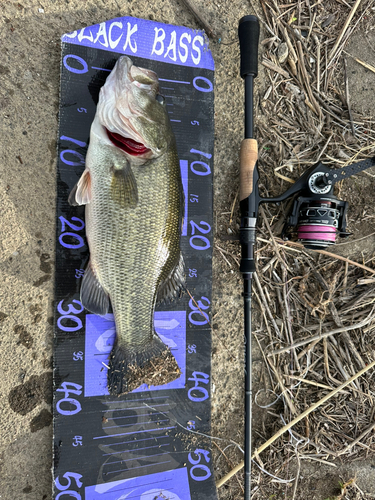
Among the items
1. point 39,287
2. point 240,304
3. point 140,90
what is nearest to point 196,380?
point 240,304

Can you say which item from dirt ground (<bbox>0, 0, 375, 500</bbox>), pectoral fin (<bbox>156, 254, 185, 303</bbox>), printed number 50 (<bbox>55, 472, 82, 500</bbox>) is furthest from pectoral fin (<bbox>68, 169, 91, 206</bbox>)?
printed number 50 (<bbox>55, 472, 82, 500</bbox>)

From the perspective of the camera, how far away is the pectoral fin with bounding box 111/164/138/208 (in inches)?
63.5

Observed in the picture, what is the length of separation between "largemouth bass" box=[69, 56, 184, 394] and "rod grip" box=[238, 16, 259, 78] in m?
0.59

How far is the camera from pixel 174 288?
189cm

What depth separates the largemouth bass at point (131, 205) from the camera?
163cm

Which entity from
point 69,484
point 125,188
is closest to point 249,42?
point 125,188

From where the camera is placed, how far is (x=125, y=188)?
1.61 meters

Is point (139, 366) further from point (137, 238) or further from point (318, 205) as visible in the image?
point (318, 205)

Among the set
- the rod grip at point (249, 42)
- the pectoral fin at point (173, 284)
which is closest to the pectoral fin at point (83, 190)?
the pectoral fin at point (173, 284)

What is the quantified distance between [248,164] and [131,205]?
2.56 ft

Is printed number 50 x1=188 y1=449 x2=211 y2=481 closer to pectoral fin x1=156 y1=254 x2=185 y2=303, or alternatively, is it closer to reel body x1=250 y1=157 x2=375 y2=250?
pectoral fin x1=156 y1=254 x2=185 y2=303

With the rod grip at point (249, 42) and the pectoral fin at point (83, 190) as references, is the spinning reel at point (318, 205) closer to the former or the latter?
the rod grip at point (249, 42)

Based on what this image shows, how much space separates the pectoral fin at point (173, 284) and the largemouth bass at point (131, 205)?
0.05m

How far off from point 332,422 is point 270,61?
102 inches
